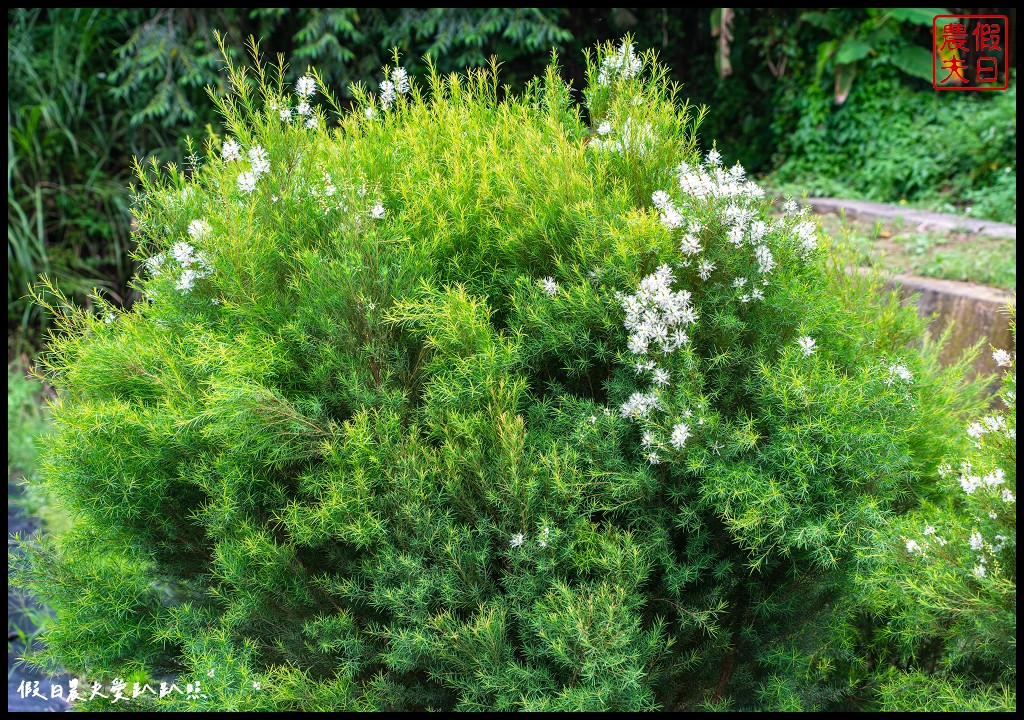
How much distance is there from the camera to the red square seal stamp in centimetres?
619

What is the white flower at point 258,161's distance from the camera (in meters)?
2.27

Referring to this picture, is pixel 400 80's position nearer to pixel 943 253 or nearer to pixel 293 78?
pixel 943 253

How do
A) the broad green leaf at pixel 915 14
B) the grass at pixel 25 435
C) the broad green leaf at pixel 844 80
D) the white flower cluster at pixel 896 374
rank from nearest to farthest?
the white flower cluster at pixel 896 374, the grass at pixel 25 435, the broad green leaf at pixel 915 14, the broad green leaf at pixel 844 80

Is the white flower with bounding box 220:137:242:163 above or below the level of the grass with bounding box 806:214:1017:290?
above

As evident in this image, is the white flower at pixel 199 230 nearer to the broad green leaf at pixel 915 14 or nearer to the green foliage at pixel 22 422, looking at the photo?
the green foliage at pixel 22 422

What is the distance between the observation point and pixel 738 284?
1.96 metres

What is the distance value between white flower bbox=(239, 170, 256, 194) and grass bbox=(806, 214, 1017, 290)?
10.7ft

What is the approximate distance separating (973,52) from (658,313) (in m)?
7.40

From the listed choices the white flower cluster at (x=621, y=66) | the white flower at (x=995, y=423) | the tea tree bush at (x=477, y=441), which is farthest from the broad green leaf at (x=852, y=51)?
the white flower at (x=995, y=423)

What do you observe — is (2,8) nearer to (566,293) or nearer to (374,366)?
(374,366)

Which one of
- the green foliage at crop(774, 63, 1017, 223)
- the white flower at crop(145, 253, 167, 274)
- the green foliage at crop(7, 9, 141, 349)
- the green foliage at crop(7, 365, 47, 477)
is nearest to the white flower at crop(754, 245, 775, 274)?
the white flower at crop(145, 253, 167, 274)

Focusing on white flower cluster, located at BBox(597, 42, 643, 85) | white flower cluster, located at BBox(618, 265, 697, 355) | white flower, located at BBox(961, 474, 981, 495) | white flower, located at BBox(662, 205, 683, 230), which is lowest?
white flower, located at BBox(961, 474, 981, 495)

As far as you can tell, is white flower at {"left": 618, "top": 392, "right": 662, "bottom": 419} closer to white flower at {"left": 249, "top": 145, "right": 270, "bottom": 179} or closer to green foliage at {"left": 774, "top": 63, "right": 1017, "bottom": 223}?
white flower at {"left": 249, "top": 145, "right": 270, "bottom": 179}

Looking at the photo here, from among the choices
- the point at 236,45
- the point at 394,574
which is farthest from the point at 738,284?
the point at 236,45
